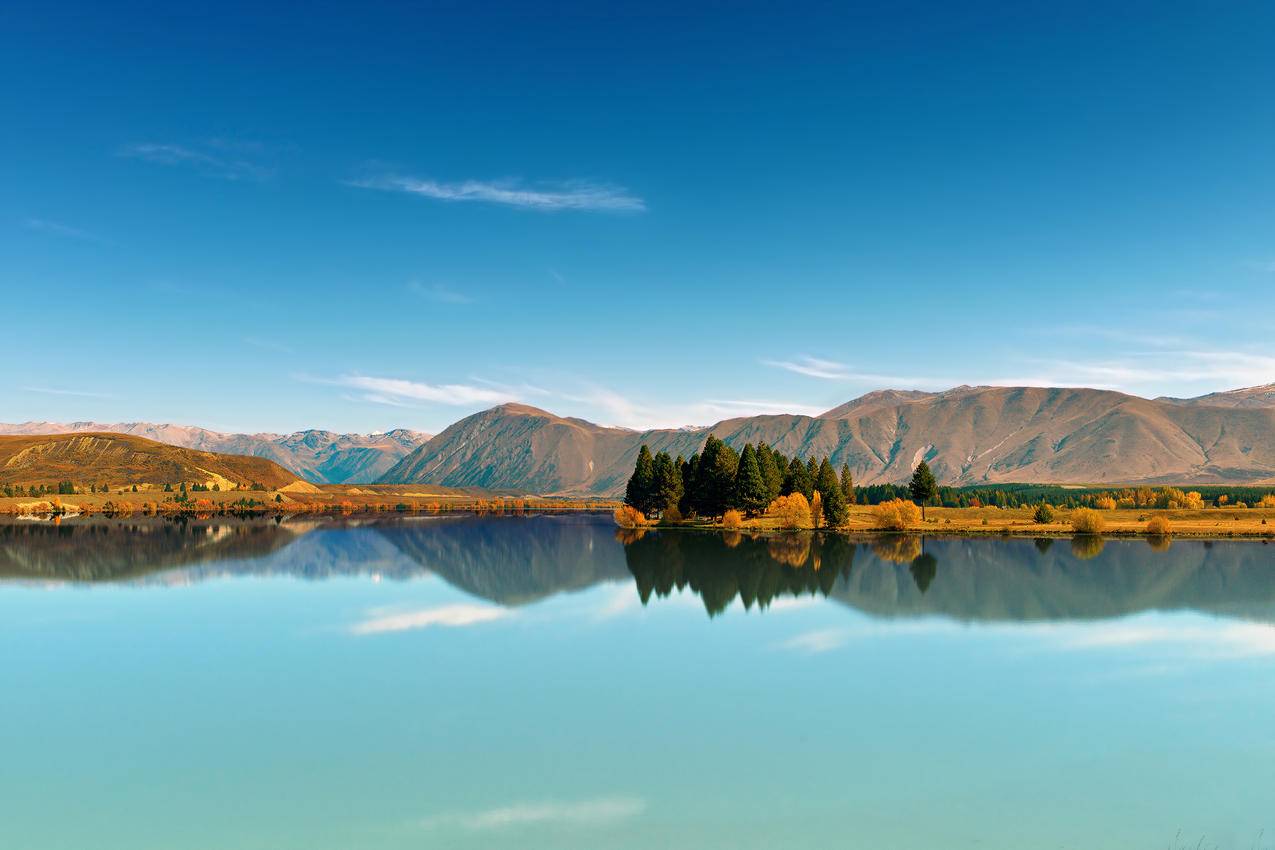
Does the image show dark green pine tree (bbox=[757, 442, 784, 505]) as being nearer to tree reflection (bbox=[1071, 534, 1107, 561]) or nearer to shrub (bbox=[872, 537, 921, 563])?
shrub (bbox=[872, 537, 921, 563])

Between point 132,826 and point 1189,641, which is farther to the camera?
point 1189,641

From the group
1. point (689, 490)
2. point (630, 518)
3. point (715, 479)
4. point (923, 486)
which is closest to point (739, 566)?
point (715, 479)

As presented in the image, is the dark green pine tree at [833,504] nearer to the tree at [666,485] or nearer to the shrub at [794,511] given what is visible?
the shrub at [794,511]

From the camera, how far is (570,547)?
107 meters

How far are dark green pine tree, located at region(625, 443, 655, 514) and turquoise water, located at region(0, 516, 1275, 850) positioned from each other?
238 ft

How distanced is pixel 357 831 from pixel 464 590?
47.3 meters

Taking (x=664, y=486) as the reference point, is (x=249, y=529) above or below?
below

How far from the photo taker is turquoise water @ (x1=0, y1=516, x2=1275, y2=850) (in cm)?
1898

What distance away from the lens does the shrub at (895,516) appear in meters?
114

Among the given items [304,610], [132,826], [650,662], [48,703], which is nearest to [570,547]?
[304,610]

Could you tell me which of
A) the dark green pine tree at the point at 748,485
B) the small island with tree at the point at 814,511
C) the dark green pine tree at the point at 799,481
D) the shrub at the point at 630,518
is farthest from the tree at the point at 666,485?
the dark green pine tree at the point at 799,481

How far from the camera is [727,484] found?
4759 inches

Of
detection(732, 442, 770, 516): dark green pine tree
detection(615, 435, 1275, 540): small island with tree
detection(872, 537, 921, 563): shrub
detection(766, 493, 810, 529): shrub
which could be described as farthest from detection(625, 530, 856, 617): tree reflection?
detection(732, 442, 770, 516): dark green pine tree

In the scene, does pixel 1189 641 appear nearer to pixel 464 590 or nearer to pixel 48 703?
pixel 464 590
